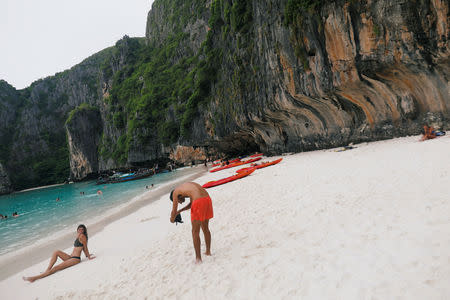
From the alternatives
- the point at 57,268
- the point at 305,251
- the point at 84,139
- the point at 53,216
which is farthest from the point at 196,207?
the point at 84,139

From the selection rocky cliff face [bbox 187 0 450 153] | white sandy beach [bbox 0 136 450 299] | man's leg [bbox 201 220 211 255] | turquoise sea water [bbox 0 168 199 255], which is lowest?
turquoise sea water [bbox 0 168 199 255]

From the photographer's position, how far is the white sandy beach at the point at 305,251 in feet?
7.89

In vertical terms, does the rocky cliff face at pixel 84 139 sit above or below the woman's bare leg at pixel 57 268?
above

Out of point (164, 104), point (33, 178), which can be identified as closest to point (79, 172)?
point (33, 178)

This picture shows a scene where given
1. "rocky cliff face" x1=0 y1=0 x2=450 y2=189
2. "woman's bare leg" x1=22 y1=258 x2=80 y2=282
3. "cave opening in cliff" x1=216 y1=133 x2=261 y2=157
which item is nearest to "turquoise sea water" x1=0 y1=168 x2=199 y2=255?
"woman's bare leg" x1=22 y1=258 x2=80 y2=282

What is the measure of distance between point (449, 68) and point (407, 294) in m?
11.3

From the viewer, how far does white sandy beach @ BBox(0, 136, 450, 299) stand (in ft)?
7.89

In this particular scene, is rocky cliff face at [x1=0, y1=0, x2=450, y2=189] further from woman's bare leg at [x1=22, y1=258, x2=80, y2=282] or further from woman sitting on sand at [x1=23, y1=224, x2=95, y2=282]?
woman's bare leg at [x1=22, y1=258, x2=80, y2=282]

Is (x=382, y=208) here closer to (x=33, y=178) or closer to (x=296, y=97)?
(x=296, y=97)

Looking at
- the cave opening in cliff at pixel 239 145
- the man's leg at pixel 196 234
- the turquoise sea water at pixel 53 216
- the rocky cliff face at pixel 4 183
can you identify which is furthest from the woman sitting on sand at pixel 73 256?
the rocky cliff face at pixel 4 183

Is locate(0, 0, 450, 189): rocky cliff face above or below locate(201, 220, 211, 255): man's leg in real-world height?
above

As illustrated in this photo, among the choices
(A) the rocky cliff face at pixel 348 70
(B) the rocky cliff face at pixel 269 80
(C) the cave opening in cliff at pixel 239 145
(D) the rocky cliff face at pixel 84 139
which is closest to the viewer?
(A) the rocky cliff face at pixel 348 70

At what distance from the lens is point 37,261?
7.17 metres

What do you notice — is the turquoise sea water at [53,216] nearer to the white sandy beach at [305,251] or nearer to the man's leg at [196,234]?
the white sandy beach at [305,251]
